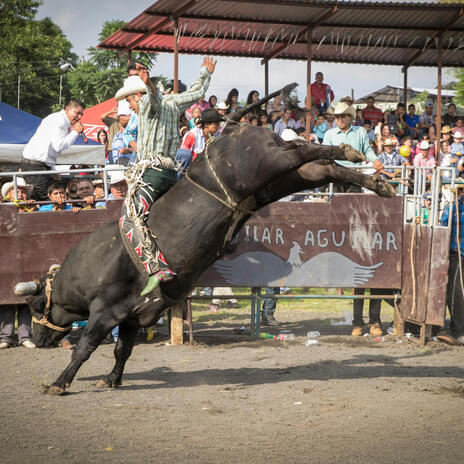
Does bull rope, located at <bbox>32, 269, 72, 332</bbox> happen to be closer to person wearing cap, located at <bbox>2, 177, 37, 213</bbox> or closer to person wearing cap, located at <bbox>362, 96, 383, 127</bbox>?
person wearing cap, located at <bbox>2, 177, 37, 213</bbox>

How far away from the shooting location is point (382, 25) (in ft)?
47.2

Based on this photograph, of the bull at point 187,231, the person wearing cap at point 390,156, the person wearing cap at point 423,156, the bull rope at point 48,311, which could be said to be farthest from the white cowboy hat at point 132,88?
the person wearing cap at point 423,156

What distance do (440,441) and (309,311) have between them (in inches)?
299

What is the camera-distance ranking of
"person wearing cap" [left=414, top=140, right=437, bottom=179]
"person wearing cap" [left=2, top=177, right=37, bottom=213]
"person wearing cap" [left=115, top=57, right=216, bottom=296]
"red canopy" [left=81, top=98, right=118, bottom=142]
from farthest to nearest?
"red canopy" [left=81, top=98, right=118, bottom=142] → "person wearing cap" [left=414, top=140, right=437, bottom=179] → "person wearing cap" [left=2, top=177, right=37, bottom=213] → "person wearing cap" [left=115, top=57, right=216, bottom=296]

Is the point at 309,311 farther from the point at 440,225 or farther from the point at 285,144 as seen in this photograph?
the point at 285,144

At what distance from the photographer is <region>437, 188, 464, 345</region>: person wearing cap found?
10.1 m

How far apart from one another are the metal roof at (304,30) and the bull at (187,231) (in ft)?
21.4

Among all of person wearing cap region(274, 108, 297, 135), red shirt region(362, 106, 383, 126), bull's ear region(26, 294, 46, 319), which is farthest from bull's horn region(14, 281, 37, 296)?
red shirt region(362, 106, 383, 126)

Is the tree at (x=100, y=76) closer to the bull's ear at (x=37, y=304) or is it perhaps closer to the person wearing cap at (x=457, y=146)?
the person wearing cap at (x=457, y=146)

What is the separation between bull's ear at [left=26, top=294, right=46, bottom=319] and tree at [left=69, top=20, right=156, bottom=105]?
33.4m

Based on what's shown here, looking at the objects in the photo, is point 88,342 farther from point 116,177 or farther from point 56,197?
point 116,177

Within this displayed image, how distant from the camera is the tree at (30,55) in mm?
40344

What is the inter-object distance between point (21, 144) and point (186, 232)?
10.4 m

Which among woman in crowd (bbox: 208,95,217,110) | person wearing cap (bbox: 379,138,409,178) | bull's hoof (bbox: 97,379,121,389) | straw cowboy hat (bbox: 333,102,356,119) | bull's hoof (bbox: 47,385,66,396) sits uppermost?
woman in crowd (bbox: 208,95,217,110)
